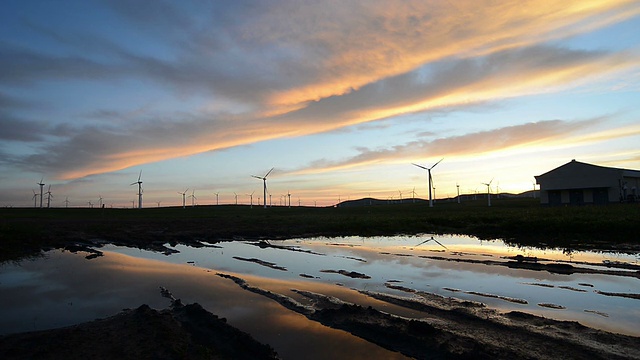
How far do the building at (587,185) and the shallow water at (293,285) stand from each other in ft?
194

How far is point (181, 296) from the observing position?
14641 millimetres

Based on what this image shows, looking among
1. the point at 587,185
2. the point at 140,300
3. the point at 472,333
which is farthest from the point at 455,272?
the point at 587,185

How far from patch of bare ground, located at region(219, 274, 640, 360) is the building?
74566 millimetres

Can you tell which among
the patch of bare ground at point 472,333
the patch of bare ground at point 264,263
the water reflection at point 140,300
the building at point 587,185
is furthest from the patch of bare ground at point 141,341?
the building at point 587,185

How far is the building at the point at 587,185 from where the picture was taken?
71.5m

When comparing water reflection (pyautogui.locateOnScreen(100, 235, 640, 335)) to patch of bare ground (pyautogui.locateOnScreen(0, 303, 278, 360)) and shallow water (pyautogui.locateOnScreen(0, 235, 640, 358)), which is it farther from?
patch of bare ground (pyautogui.locateOnScreen(0, 303, 278, 360))

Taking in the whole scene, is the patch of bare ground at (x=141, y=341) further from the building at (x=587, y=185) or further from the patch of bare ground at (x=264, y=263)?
the building at (x=587, y=185)

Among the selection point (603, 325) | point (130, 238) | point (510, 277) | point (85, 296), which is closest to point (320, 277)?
point (510, 277)

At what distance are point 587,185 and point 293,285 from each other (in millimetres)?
75977

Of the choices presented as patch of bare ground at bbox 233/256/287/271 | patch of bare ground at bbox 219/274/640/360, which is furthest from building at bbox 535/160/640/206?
patch of bare ground at bbox 219/274/640/360

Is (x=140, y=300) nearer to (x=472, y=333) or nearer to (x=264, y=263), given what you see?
(x=264, y=263)

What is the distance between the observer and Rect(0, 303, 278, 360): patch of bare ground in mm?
8430

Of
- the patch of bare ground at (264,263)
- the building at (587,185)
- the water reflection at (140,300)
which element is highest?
the building at (587,185)

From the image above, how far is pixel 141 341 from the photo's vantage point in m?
9.12
